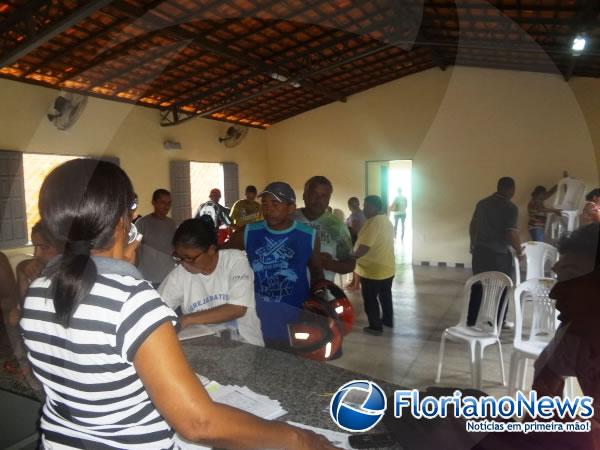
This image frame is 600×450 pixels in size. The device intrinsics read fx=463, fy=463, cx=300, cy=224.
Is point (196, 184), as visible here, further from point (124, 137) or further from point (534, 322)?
point (534, 322)

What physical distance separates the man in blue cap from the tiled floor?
1670mm

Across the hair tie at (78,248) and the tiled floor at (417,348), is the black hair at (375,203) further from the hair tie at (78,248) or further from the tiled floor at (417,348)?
the hair tie at (78,248)

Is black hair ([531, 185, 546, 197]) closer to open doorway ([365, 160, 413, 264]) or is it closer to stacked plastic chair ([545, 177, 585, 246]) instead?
stacked plastic chair ([545, 177, 585, 246])

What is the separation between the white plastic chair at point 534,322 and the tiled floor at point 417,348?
37 cm

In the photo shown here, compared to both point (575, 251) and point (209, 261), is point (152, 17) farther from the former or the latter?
point (575, 251)

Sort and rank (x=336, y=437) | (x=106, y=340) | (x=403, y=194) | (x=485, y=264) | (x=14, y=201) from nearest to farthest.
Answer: (x=106, y=340) → (x=336, y=437) → (x=485, y=264) → (x=14, y=201) → (x=403, y=194)

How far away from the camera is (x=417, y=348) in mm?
4027

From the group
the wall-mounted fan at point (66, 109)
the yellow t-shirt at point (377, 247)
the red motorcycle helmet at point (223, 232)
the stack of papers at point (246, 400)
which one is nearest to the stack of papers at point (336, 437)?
the stack of papers at point (246, 400)

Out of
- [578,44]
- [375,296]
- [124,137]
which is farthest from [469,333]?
[124,137]

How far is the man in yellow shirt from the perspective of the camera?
420 cm

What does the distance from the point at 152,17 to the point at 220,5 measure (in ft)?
2.49

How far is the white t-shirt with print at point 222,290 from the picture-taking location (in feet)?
5.67

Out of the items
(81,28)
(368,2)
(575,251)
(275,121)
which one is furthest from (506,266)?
(275,121)

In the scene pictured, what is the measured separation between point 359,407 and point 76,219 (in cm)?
73
